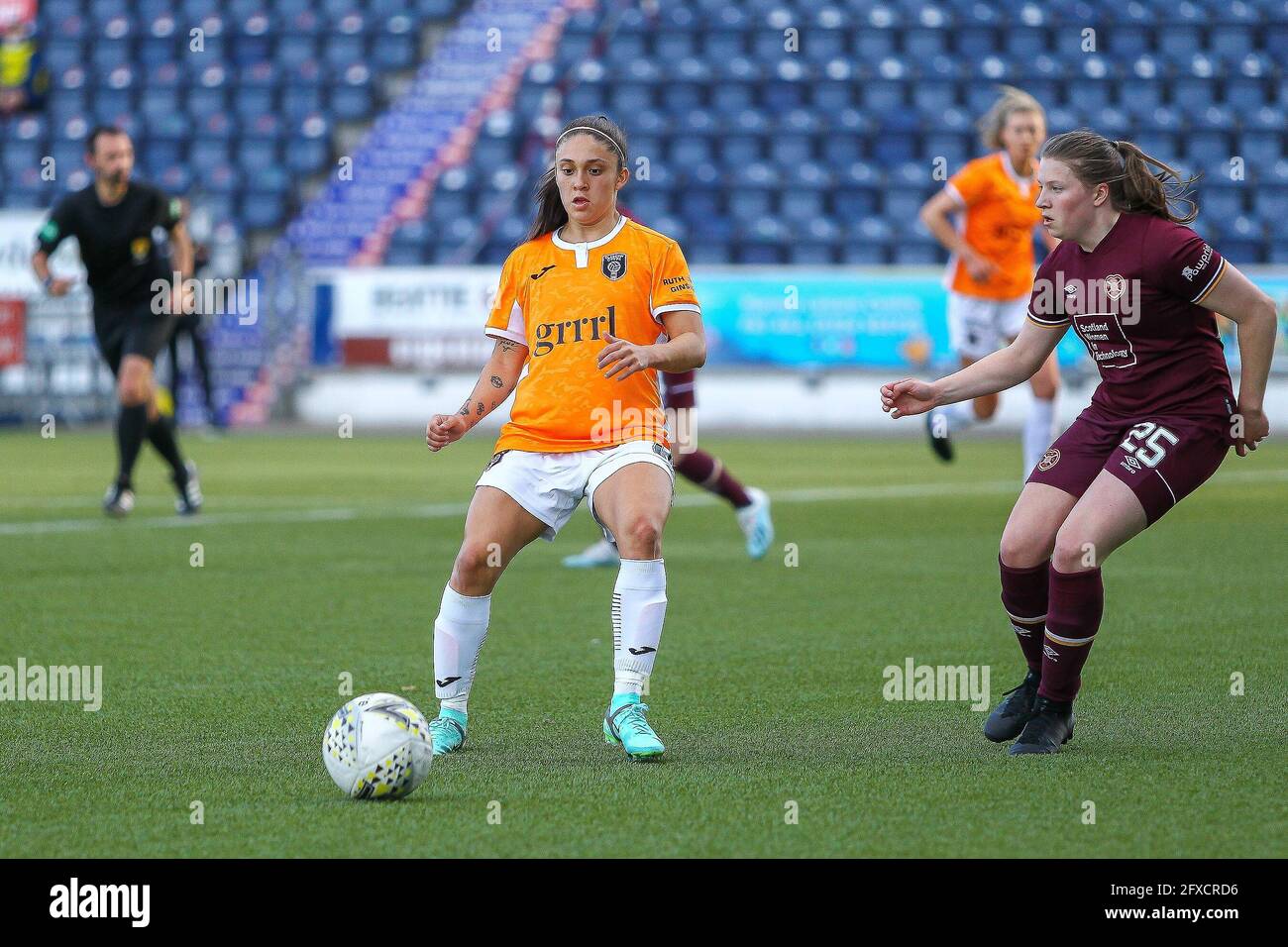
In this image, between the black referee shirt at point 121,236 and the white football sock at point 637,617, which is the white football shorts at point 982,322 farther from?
the white football sock at point 637,617

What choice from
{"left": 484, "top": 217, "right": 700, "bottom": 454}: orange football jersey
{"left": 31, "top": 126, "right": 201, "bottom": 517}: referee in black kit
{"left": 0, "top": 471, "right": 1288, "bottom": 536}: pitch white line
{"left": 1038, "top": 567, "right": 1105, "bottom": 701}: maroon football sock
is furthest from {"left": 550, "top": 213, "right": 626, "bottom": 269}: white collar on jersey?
{"left": 31, "top": 126, "right": 201, "bottom": 517}: referee in black kit

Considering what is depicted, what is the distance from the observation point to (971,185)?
1080 cm

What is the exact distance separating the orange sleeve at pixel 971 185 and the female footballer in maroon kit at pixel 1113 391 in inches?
231

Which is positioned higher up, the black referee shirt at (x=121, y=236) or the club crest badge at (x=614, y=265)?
the black referee shirt at (x=121, y=236)

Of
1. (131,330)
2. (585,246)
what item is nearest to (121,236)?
(131,330)

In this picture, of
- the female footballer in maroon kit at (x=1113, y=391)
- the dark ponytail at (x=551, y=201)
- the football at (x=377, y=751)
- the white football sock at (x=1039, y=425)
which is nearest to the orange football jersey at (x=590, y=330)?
the dark ponytail at (x=551, y=201)

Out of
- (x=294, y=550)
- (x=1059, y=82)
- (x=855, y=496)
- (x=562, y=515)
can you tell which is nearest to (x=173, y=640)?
(x=562, y=515)

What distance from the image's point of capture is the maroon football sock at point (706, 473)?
922cm

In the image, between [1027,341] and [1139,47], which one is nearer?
[1027,341]

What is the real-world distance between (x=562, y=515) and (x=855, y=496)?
8536 mm

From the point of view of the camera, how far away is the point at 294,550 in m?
9.95

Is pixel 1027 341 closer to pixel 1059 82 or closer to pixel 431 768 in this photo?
pixel 431 768

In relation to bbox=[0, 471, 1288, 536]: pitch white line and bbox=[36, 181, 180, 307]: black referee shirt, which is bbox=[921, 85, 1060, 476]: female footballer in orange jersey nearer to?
bbox=[0, 471, 1288, 536]: pitch white line

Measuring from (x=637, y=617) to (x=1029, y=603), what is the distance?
108 cm
